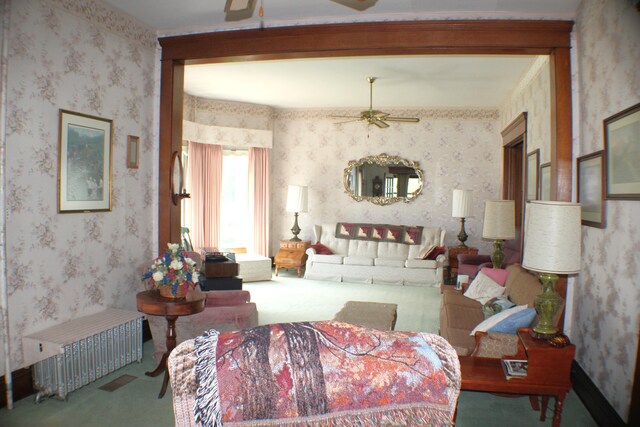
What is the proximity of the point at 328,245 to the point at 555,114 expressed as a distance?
490cm

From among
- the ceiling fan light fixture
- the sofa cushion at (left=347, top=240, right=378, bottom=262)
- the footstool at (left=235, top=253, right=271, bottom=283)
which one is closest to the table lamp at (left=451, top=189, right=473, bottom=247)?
the sofa cushion at (left=347, top=240, right=378, bottom=262)

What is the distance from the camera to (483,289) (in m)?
4.34

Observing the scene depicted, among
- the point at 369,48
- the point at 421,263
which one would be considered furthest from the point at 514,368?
the point at 421,263

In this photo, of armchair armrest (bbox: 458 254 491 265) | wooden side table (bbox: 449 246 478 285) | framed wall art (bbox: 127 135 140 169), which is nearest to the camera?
framed wall art (bbox: 127 135 140 169)

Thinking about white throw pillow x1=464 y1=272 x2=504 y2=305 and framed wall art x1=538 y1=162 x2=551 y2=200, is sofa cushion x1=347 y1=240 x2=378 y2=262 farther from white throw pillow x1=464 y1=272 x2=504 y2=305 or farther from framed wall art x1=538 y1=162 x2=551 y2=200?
framed wall art x1=538 y1=162 x2=551 y2=200

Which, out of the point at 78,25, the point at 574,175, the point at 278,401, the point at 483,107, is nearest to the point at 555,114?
the point at 574,175

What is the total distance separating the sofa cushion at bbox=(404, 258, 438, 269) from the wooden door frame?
354 cm

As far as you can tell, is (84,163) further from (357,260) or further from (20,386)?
(357,260)

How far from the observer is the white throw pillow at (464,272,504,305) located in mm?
4188

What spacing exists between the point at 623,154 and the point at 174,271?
9.62 ft

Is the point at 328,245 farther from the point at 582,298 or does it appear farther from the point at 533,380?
the point at 533,380

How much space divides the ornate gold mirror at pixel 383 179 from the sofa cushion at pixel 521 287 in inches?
153

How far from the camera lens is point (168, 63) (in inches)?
168

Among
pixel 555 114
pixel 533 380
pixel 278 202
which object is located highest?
pixel 555 114
